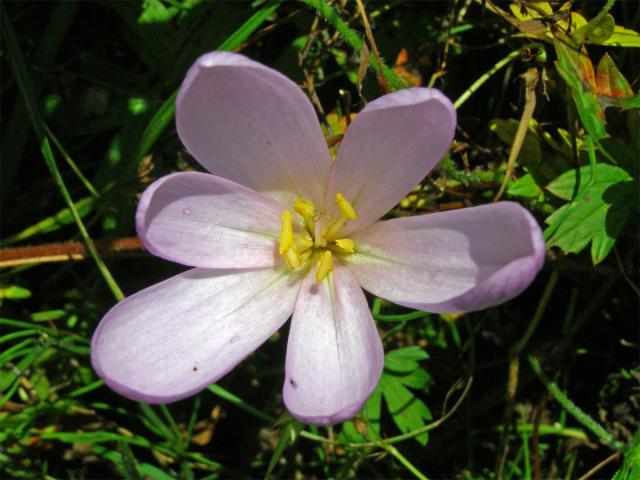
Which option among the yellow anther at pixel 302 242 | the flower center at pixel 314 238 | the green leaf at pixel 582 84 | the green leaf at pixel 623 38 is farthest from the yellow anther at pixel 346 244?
the green leaf at pixel 623 38

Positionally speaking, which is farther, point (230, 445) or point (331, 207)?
point (230, 445)

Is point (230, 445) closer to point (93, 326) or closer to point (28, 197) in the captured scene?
point (93, 326)

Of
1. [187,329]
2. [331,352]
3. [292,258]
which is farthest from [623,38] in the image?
[187,329]

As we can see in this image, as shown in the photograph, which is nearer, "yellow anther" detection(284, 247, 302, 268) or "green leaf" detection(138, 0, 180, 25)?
"yellow anther" detection(284, 247, 302, 268)

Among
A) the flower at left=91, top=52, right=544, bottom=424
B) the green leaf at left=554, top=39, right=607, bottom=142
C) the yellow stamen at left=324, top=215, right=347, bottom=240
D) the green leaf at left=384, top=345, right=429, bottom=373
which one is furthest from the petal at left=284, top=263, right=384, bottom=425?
the green leaf at left=554, top=39, right=607, bottom=142

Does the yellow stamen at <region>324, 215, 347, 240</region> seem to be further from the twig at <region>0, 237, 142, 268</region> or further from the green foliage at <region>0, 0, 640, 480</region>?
the twig at <region>0, 237, 142, 268</region>

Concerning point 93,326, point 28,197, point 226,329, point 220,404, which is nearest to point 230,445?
point 220,404
